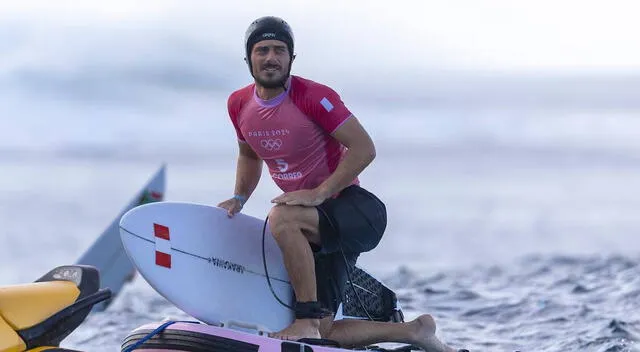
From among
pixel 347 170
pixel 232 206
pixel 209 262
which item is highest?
pixel 347 170

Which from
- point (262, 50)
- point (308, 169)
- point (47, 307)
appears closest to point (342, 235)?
point (308, 169)

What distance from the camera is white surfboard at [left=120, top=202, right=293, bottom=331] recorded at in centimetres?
707

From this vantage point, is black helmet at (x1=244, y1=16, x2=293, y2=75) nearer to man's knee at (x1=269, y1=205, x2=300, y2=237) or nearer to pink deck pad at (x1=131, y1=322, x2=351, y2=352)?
man's knee at (x1=269, y1=205, x2=300, y2=237)

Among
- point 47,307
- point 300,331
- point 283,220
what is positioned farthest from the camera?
point 300,331

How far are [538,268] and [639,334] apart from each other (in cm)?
617

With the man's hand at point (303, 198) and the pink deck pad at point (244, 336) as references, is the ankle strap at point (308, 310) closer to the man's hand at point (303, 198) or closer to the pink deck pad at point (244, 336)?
the pink deck pad at point (244, 336)

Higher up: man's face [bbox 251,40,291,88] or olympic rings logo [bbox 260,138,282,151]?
man's face [bbox 251,40,291,88]

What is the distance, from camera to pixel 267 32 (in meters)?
7.04

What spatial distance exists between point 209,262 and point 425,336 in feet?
4.49

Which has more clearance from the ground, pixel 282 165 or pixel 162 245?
pixel 282 165

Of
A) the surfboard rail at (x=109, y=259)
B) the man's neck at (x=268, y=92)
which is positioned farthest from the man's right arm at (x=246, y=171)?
the surfboard rail at (x=109, y=259)

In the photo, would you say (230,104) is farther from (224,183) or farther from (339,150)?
(224,183)

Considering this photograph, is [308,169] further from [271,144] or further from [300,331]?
[300,331]

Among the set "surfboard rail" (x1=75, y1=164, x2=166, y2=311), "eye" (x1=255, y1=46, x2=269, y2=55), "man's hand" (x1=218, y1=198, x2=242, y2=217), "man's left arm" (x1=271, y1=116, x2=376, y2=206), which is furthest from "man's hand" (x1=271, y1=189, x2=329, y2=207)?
"surfboard rail" (x1=75, y1=164, x2=166, y2=311)
